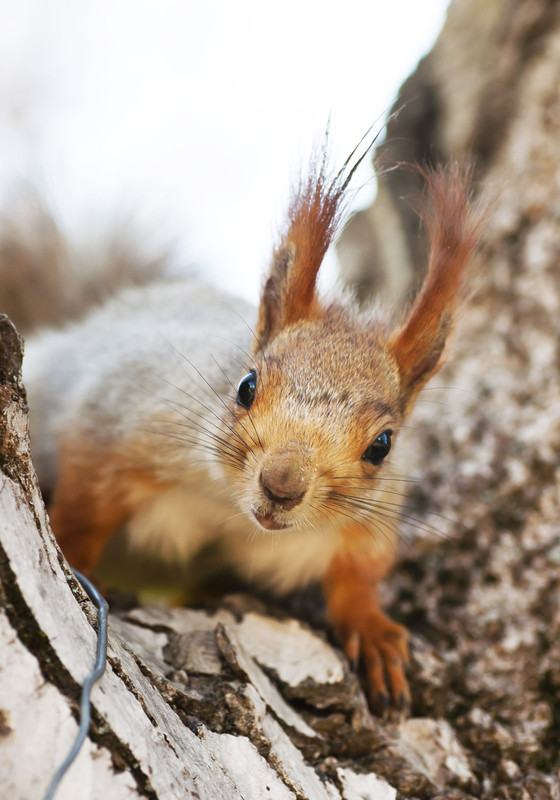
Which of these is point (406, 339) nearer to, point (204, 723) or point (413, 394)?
point (413, 394)

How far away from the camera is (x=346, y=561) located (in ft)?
5.98

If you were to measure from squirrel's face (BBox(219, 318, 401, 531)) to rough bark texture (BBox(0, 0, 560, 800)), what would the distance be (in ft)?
1.00

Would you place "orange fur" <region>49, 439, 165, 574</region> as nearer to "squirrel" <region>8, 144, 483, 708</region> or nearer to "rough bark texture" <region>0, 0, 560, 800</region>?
"squirrel" <region>8, 144, 483, 708</region>

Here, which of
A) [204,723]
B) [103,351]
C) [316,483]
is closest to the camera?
[204,723]

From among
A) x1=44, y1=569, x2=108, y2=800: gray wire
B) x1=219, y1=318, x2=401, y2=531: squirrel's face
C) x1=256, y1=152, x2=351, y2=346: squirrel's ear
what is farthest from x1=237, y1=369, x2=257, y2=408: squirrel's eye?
x1=44, y1=569, x2=108, y2=800: gray wire

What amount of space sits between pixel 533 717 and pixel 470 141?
6.25 ft

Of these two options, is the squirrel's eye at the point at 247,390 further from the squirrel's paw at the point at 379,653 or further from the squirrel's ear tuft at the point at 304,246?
the squirrel's paw at the point at 379,653

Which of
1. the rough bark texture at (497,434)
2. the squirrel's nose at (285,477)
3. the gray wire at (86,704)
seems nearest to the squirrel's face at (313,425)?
the squirrel's nose at (285,477)

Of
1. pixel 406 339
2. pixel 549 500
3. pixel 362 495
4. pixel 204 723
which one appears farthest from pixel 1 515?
pixel 549 500

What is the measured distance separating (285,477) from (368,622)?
2.28 ft

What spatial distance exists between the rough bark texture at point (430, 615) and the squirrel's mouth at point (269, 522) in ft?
0.77

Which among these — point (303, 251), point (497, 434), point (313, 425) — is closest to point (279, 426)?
point (313, 425)

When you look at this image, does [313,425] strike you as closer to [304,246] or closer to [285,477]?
[285,477]

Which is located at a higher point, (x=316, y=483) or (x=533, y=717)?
(x=316, y=483)
